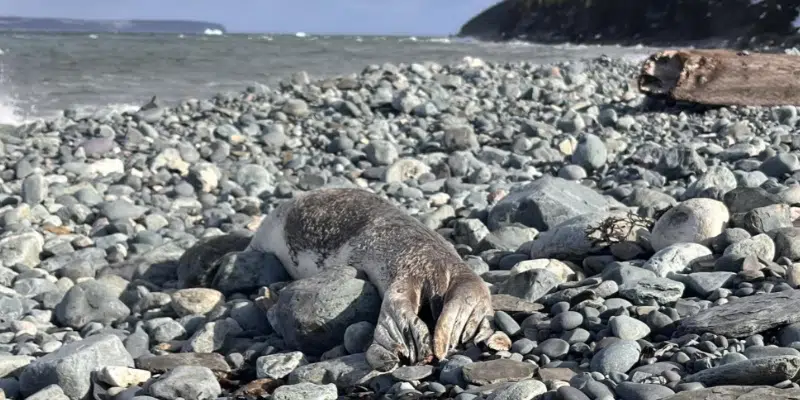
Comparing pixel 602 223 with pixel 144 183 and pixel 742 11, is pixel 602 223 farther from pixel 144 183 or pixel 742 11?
pixel 742 11

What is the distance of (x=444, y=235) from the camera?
5547mm

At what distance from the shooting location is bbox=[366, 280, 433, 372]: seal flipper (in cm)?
329

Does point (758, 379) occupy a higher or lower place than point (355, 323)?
higher

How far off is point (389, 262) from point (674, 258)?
1287 millimetres

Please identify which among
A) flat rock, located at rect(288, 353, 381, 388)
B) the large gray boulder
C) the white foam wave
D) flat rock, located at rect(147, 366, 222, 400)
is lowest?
the white foam wave

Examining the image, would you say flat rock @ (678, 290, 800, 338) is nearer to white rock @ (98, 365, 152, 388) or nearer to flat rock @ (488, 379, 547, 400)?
flat rock @ (488, 379, 547, 400)

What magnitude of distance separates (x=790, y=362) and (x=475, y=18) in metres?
92.0

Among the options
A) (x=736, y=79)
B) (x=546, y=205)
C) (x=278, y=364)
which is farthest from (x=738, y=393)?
(x=736, y=79)

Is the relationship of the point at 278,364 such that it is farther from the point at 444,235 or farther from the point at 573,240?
the point at 444,235

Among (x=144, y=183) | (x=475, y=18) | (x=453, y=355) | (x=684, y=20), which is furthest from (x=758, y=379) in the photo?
(x=475, y=18)

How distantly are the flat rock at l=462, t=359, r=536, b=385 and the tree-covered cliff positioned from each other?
129 ft

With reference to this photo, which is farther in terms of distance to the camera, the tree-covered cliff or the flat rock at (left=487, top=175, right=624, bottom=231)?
the tree-covered cliff

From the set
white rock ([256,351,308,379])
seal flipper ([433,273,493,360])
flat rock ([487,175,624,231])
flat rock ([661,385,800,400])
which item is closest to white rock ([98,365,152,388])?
white rock ([256,351,308,379])

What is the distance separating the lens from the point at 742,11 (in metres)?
47.0
